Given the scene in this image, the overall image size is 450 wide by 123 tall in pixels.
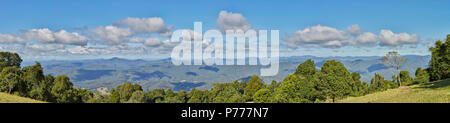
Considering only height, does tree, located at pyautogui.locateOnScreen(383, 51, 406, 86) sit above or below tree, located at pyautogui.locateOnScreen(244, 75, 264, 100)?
above

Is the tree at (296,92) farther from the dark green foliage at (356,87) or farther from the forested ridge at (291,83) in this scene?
the dark green foliage at (356,87)

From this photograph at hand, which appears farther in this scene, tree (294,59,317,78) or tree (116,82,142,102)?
tree (116,82,142,102)

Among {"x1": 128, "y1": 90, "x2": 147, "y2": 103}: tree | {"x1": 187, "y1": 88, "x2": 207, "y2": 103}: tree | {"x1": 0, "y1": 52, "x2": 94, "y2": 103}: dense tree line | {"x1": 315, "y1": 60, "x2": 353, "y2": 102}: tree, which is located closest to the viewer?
{"x1": 315, "y1": 60, "x2": 353, "y2": 102}: tree

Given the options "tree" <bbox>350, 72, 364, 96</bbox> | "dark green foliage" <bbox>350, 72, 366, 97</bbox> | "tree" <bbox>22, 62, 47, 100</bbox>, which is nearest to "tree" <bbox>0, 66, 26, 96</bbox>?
"tree" <bbox>22, 62, 47, 100</bbox>

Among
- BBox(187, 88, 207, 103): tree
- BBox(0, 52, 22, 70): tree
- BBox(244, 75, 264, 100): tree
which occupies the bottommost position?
BBox(187, 88, 207, 103): tree

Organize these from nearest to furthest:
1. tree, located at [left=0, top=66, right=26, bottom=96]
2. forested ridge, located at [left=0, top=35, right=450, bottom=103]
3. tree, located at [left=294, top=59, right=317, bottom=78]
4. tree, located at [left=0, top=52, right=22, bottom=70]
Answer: forested ridge, located at [left=0, top=35, right=450, bottom=103] → tree, located at [left=0, top=66, right=26, bottom=96] → tree, located at [left=0, top=52, right=22, bottom=70] → tree, located at [left=294, top=59, right=317, bottom=78]

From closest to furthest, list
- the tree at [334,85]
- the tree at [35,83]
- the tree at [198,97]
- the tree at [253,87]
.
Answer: the tree at [334,85] < the tree at [35,83] < the tree at [253,87] < the tree at [198,97]

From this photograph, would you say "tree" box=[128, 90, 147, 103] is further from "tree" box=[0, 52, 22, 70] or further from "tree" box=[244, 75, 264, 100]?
Result: "tree" box=[244, 75, 264, 100]

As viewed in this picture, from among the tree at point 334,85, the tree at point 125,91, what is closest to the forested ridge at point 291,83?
the tree at point 334,85
